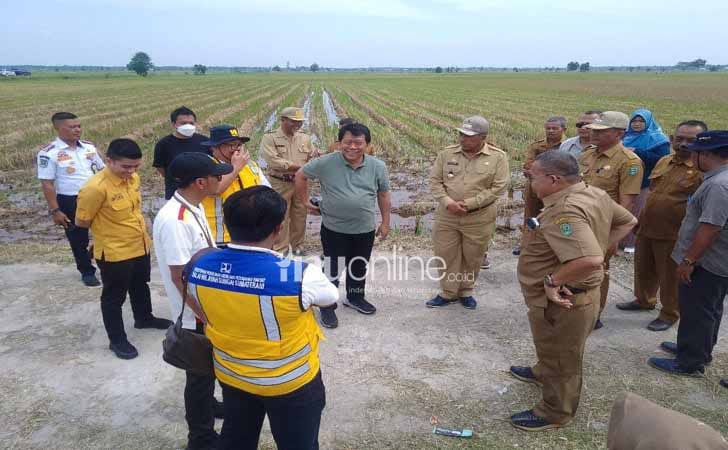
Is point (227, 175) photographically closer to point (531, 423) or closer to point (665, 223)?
point (531, 423)

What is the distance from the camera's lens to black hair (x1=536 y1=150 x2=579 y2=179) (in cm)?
269

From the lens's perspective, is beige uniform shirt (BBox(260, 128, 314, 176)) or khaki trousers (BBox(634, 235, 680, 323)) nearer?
khaki trousers (BBox(634, 235, 680, 323))

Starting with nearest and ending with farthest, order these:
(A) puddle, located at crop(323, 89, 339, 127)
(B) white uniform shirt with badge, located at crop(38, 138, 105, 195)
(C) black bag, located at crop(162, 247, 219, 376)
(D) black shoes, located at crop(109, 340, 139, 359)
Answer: (C) black bag, located at crop(162, 247, 219, 376)
(D) black shoes, located at crop(109, 340, 139, 359)
(B) white uniform shirt with badge, located at crop(38, 138, 105, 195)
(A) puddle, located at crop(323, 89, 339, 127)

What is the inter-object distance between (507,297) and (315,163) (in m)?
2.46

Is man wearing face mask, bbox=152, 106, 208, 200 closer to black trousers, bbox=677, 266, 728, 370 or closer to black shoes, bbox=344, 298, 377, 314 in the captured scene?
black shoes, bbox=344, 298, 377, 314

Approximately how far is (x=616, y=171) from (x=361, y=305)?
265 centimetres

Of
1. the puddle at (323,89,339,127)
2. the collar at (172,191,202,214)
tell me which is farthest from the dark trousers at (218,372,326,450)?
the puddle at (323,89,339,127)

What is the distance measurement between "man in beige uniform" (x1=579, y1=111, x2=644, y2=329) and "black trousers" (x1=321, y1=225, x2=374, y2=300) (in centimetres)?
214

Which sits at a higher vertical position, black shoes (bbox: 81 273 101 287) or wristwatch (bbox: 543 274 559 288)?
wristwatch (bbox: 543 274 559 288)

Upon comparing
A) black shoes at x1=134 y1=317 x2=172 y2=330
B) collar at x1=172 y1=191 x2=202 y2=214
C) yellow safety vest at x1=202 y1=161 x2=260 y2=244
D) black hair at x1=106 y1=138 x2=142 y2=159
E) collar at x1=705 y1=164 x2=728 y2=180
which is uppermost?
black hair at x1=106 y1=138 x2=142 y2=159

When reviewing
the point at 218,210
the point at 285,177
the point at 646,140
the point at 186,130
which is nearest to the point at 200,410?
the point at 218,210

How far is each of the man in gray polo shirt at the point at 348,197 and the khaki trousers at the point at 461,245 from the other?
23.3 inches

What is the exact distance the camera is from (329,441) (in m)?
2.97

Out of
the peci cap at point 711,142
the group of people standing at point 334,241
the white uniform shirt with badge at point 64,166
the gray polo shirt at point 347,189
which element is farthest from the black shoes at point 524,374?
the white uniform shirt with badge at point 64,166
